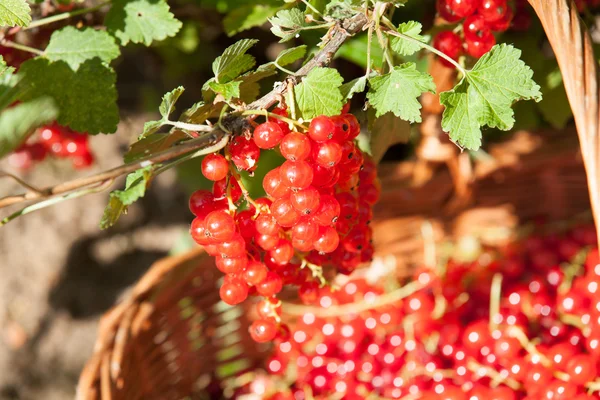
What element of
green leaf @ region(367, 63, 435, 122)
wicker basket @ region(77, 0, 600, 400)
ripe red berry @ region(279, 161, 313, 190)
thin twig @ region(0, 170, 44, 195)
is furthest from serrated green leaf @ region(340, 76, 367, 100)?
wicker basket @ region(77, 0, 600, 400)

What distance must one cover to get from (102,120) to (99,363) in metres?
0.37

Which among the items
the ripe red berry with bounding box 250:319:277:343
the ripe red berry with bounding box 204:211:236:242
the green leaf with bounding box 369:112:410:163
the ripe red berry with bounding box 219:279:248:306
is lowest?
the ripe red berry with bounding box 250:319:277:343

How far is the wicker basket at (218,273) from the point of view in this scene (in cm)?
101

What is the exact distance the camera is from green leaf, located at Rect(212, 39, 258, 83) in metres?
0.63

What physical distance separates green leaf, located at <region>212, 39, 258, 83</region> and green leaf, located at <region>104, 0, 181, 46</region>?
0.19 m

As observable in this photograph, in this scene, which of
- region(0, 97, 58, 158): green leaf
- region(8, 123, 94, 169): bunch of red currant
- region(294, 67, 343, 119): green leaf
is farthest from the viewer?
region(8, 123, 94, 169): bunch of red currant

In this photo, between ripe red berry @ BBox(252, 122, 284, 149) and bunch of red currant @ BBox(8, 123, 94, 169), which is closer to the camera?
ripe red berry @ BBox(252, 122, 284, 149)

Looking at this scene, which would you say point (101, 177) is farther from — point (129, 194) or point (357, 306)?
point (357, 306)

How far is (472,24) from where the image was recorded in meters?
0.78

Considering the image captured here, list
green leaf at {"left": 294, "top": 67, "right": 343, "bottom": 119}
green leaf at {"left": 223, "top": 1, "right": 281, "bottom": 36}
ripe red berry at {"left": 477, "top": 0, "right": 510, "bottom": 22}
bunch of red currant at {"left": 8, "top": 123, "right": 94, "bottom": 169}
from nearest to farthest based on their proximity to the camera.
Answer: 1. green leaf at {"left": 294, "top": 67, "right": 343, "bottom": 119}
2. ripe red berry at {"left": 477, "top": 0, "right": 510, "bottom": 22}
3. green leaf at {"left": 223, "top": 1, "right": 281, "bottom": 36}
4. bunch of red currant at {"left": 8, "top": 123, "right": 94, "bottom": 169}

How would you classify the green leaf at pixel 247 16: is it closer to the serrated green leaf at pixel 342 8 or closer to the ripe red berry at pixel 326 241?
the serrated green leaf at pixel 342 8

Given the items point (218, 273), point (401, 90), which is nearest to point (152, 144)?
point (401, 90)

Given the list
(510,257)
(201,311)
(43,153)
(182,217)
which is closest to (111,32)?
(43,153)

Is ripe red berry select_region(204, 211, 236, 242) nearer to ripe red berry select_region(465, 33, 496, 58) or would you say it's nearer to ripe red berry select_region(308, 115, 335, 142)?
ripe red berry select_region(308, 115, 335, 142)
